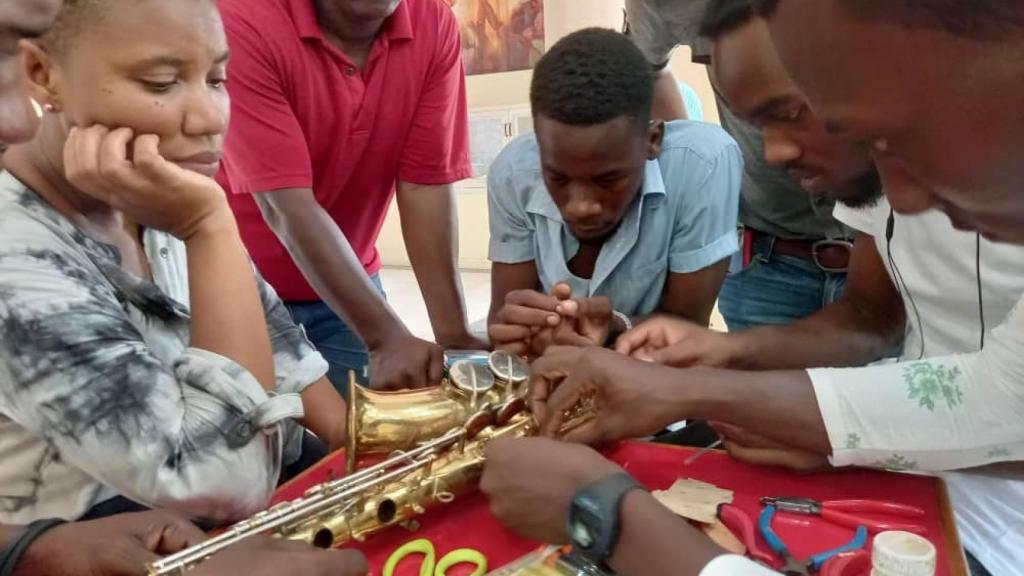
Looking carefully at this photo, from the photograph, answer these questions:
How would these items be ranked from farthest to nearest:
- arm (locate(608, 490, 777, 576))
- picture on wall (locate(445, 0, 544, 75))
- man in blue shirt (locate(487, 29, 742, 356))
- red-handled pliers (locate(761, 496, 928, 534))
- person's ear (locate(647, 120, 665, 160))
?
picture on wall (locate(445, 0, 544, 75)), person's ear (locate(647, 120, 665, 160)), man in blue shirt (locate(487, 29, 742, 356)), red-handled pliers (locate(761, 496, 928, 534)), arm (locate(608, 490, 777, 576))

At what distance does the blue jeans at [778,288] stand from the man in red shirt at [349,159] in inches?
24.2

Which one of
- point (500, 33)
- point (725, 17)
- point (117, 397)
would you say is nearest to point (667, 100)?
point (725, 17)

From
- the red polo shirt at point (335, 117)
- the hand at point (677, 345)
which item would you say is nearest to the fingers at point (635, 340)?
the hand at point (677, 345)

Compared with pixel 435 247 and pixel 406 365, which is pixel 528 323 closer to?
pixel 406 365

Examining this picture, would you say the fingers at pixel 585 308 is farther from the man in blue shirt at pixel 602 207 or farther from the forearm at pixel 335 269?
the forearm at pixel 335 269

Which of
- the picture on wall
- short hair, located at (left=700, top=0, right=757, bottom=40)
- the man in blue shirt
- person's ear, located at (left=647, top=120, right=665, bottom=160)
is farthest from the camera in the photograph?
the picture on wall

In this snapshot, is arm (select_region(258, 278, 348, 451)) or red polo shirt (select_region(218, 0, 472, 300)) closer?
arm (select_region(258, 278, 348, 451))

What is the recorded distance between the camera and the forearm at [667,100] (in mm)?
1766

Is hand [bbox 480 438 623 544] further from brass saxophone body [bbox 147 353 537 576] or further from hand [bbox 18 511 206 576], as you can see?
hand [bbox 18 511 206 576]

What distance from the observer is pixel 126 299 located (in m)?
1.00

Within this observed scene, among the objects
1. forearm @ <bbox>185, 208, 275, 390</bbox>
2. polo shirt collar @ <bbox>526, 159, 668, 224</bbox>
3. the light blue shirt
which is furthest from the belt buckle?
forearm @ <bbox>185, 208, 275, 390</bbox>

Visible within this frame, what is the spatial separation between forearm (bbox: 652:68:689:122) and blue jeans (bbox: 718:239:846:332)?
0.35 meters

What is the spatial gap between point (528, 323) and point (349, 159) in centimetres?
66

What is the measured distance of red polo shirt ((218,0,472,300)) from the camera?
4.97 feet
